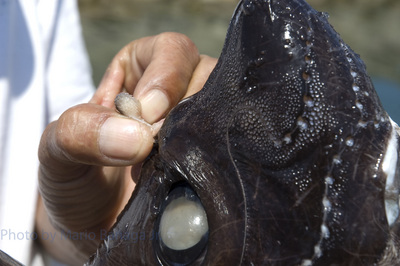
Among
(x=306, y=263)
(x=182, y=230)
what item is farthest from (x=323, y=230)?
(x=182, y=230)

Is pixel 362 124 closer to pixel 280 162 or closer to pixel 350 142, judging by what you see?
pixel 350 142

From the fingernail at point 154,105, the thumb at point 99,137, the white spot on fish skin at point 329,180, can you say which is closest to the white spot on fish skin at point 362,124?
the white spot on fish skin at point 329,180

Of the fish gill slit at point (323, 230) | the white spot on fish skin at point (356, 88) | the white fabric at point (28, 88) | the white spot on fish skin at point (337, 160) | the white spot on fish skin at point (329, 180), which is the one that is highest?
the white spot on fish skin at point (356, 88)

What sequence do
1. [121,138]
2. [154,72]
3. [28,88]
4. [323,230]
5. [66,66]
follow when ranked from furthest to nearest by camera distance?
[66,66], [28,88], [154,72], [121,138], [323,230]

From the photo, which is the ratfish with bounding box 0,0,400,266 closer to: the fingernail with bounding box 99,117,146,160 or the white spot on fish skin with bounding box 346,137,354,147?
the white spot on fish skin with bounding box 346,137,354,147

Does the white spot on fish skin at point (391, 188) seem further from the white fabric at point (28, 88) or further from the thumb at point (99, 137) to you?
the white fabric at point (28, 88)

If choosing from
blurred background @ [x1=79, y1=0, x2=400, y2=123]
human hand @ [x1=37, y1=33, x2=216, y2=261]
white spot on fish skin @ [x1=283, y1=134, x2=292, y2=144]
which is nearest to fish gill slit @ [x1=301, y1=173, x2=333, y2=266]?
white spot on fish skin @ [x1=283, y1=134, x2=292, y2=144]
